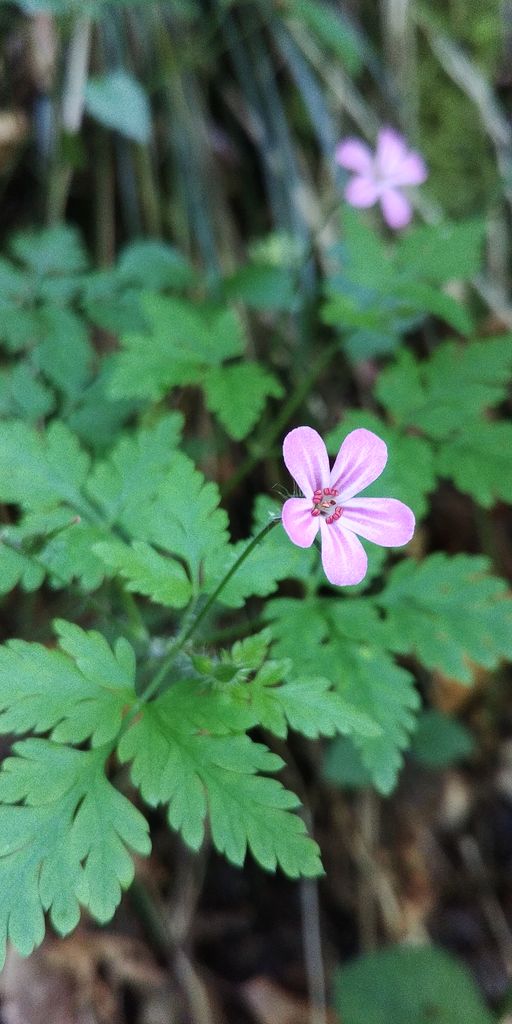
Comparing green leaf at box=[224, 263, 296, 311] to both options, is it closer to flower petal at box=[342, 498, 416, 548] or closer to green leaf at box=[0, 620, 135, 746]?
flower petal at box=[342, 498, 416, 548]

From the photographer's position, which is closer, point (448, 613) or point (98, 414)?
point (448, 613)

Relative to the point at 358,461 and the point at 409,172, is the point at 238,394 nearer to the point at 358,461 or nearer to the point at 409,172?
the point at 358,461

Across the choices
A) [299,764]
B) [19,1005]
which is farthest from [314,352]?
[19,1005]

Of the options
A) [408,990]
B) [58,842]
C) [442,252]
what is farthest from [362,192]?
[408,990]

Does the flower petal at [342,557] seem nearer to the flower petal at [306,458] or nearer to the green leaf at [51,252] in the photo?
the flower petal at [306,458]

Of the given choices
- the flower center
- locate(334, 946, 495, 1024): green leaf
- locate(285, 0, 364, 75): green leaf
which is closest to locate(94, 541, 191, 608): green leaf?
the flower center

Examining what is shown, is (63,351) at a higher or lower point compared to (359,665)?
higher
